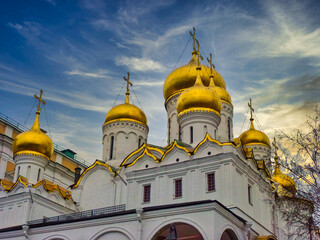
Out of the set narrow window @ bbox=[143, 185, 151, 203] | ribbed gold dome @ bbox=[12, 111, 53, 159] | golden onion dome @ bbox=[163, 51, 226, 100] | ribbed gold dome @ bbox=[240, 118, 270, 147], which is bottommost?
narrow window @ bbox=[143, 185, 151, 203]

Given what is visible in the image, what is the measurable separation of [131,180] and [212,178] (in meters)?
4.28

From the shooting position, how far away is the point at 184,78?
97.4ft

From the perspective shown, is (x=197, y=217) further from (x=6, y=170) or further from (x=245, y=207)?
(x=6, y=170)

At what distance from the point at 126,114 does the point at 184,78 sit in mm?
4391

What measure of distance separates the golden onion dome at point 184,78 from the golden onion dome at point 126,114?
2105 mm

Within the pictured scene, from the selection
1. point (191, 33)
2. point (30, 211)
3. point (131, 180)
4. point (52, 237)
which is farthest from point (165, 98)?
point (52, 237)

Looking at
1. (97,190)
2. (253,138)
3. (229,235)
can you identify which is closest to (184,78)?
(253,138)

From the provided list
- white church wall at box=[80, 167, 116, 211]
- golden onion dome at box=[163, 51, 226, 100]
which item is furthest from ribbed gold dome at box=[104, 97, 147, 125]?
white church wall at box=[80, 167, 116, 211]

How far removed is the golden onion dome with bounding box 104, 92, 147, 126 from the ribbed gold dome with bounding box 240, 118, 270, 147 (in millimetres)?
7270

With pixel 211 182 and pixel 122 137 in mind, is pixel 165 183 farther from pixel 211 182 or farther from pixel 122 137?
pixel 122 137

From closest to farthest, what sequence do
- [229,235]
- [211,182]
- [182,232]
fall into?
[229,235]
[182,232]
[211,182]

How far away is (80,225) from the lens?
2011 cm

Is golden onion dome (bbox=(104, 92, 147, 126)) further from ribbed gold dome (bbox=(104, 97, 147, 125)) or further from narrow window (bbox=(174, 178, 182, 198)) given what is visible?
narrow window (bbox=(174, 178, 182, 198))

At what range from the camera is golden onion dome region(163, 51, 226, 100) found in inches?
1164
